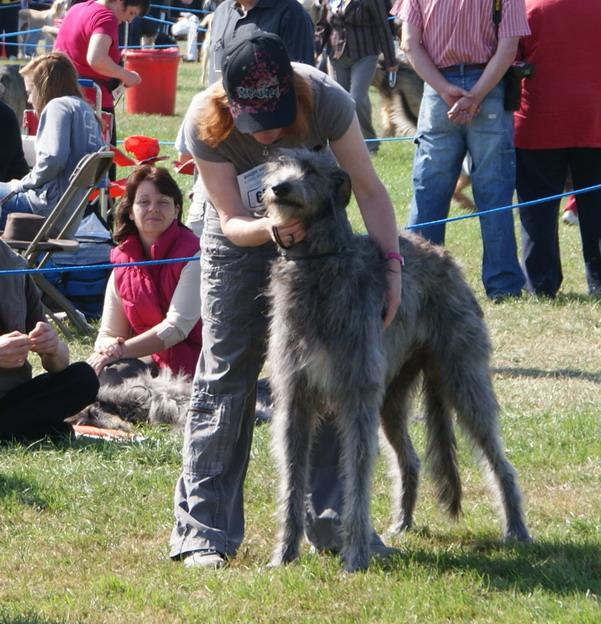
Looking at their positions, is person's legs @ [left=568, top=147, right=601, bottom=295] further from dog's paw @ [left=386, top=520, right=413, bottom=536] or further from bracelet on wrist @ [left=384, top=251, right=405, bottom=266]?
bracelet on wrist @ [left=384, top=251, right=405, bottom=266]

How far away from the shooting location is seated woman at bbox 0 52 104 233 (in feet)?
24.4

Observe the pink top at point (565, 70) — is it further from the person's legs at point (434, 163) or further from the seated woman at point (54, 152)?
the seated woman at point (54, 152)

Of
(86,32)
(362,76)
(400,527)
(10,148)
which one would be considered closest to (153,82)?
(362,76)

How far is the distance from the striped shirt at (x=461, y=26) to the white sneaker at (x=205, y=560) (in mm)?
4365

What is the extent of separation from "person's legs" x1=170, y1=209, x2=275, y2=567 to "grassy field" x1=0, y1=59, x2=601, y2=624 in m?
0.15

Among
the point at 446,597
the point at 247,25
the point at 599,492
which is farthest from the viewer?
the point at 247,25

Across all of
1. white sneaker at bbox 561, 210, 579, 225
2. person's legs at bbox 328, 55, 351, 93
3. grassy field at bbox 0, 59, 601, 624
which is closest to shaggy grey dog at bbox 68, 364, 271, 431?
grassy field at bbox 0, 59, 601, 624

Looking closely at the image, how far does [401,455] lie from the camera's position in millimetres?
4082

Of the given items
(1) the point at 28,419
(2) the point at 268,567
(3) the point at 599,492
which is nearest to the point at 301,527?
(2) the point at 268,567

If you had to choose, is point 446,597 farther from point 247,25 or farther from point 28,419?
point 247,25

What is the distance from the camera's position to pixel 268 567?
3.61m

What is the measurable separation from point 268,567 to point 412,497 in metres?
0.72

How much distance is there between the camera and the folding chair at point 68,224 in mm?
6879

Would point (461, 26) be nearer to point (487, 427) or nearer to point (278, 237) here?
point (487, 427)
